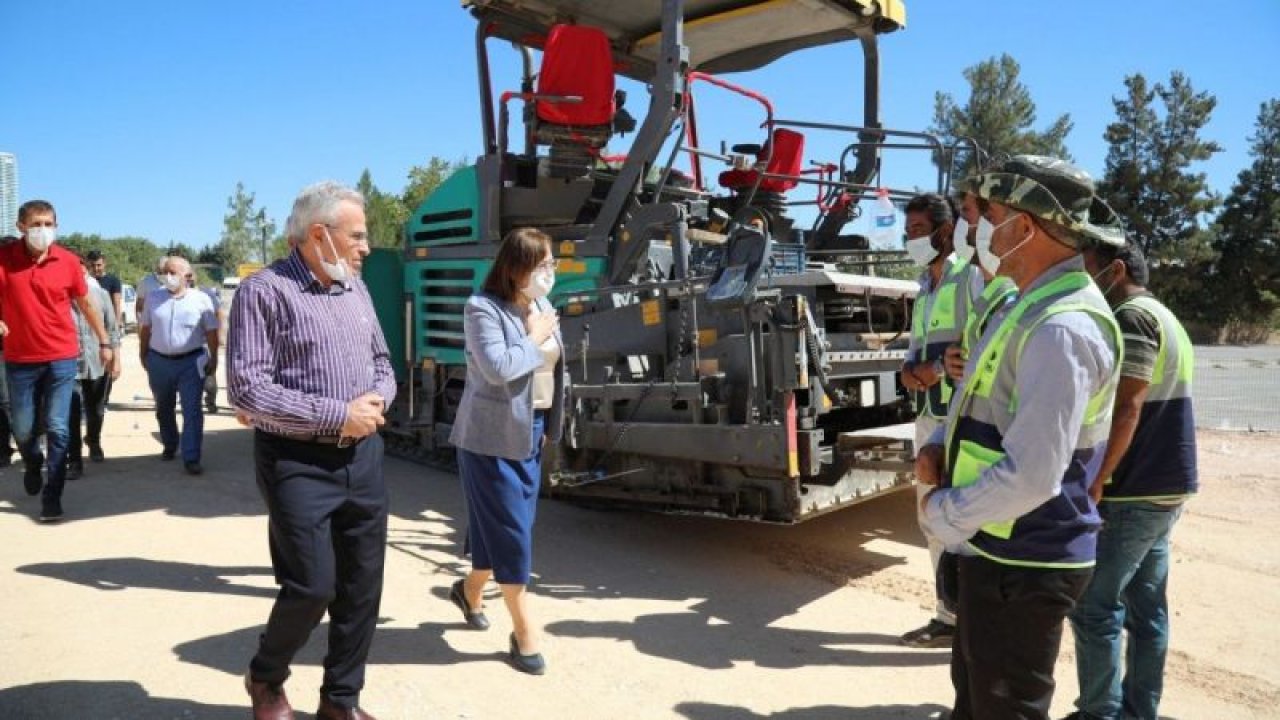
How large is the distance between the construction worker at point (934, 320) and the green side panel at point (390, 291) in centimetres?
482

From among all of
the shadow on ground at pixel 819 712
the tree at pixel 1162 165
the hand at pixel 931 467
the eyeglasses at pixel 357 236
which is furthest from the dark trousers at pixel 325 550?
the tree at pixel 1162 165

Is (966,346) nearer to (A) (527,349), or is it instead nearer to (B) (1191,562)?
(A) (527,349)

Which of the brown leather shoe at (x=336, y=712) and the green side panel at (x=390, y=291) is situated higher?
the green side panel at (x=390, y=291)

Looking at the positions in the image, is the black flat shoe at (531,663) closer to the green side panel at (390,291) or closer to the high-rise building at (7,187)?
the green side panel at (390,291)


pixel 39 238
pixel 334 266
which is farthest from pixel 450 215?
pixel 334 266

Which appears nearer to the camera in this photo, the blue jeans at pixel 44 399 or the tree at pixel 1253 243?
the blue jeans at pixel 44 399

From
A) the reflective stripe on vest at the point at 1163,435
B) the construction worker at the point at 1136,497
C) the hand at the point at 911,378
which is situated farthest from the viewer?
the hand at the point at 911,378

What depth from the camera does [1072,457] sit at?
6.14 ft

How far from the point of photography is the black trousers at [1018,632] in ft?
6.14

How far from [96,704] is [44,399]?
3.35 metres

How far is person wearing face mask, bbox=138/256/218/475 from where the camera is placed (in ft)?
22.1

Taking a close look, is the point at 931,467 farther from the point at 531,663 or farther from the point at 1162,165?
the point at 1162,165

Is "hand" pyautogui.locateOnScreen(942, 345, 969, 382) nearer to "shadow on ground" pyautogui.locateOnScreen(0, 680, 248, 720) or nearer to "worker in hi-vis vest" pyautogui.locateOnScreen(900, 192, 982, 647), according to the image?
"worker in hi-vis vest" pyautogui.locateOnScreen(900, 192, 982, 647)

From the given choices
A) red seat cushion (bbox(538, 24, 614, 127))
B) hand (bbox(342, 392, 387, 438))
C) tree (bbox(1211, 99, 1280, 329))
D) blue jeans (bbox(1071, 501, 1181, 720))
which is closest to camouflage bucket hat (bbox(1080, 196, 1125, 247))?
blue jeans (bbox(1071, 501, 1181, 720))
